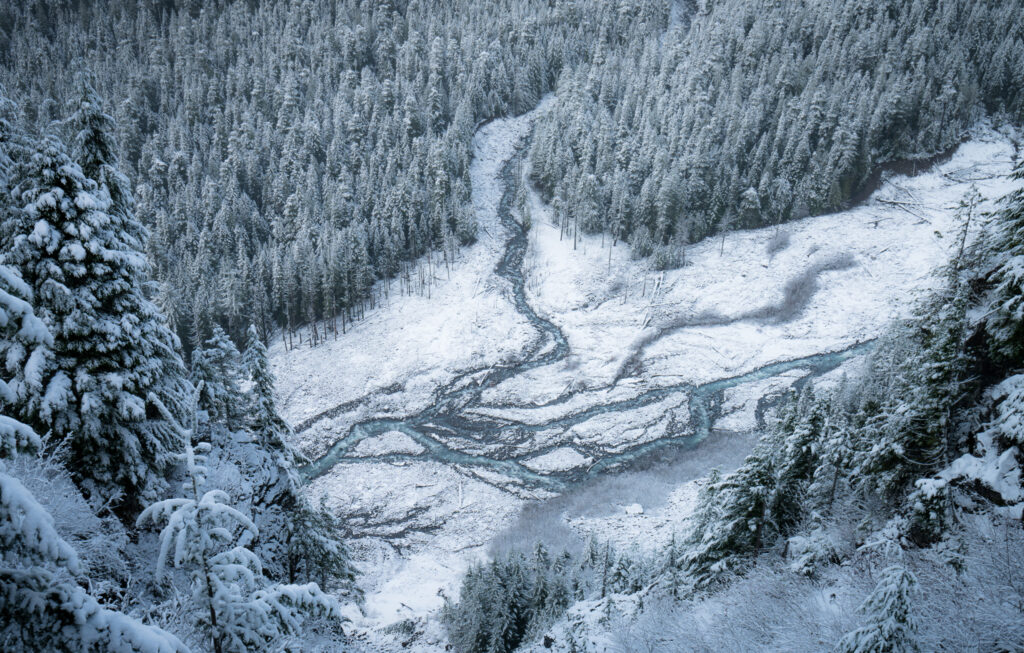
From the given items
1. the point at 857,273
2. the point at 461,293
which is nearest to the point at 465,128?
the point at 461,293

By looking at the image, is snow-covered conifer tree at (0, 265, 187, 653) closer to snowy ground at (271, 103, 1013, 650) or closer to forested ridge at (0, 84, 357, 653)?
forested ridge at (0, 84, 357, 653)

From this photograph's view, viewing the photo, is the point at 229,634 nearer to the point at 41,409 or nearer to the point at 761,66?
the point at 41,409

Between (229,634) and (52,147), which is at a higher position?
(52,147)

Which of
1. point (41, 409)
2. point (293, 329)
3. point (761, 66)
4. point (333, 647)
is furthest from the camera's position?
point (761, 66)

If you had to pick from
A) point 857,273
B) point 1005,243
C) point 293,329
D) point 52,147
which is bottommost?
point 293,329

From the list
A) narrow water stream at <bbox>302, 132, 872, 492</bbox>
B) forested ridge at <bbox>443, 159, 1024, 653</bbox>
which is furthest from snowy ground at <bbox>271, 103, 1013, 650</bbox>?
forested ridge at <bbox>443, 159, 1024, 653</bbox>
